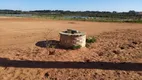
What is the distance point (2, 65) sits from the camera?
324 inches

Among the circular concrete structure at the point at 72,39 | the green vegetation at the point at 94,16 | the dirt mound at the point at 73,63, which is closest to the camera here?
the dirt mound at the point at 73,63

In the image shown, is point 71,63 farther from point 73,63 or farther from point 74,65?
point 74,65

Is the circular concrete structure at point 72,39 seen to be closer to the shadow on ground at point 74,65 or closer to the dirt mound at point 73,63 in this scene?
A: the dirt mound at point 73,63

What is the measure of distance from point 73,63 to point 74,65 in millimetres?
196

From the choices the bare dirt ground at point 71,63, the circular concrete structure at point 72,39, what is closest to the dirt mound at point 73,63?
the bare dirt ground at point 71,63

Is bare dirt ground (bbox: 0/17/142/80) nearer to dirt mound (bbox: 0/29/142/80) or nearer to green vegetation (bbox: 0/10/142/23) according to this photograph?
dirt mound (bbox: 0/29/142/80)

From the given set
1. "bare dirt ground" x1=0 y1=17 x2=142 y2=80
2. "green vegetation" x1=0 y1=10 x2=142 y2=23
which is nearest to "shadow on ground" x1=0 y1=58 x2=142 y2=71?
"bare dirt ground" x1=0 y1=17 x2=142 y2=80

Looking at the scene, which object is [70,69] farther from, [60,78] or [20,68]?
[20,68]

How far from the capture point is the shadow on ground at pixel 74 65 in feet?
26.3

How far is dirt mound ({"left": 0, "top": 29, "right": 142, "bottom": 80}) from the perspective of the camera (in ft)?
24.5

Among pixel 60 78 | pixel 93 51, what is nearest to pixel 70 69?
pixel 60 78

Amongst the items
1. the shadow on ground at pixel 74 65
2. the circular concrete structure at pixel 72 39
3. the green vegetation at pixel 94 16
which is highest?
the circular concrete structure at pixel 72 39

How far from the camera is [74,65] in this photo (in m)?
8.21

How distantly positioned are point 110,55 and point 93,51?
77cm
